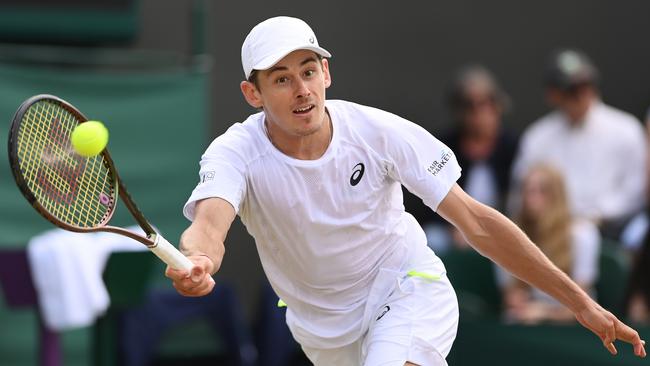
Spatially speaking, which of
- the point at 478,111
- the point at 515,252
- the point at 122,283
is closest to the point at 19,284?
the point at 122,283

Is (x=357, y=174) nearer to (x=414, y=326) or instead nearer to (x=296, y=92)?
(x=296, y=92)

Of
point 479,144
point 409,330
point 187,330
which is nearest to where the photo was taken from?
point 409,330

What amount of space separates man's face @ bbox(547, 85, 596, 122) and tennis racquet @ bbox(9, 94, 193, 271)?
15.1 feet

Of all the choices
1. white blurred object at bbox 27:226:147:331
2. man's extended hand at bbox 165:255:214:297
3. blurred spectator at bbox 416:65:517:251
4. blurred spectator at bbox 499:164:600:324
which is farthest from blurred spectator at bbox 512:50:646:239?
man's extended hand at bbox 165:255:214:297

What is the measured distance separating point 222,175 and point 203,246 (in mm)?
339

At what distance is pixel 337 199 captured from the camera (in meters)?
4.33

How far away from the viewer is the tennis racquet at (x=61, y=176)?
368 centimetres

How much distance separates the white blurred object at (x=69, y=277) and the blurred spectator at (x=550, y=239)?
2.28 meters

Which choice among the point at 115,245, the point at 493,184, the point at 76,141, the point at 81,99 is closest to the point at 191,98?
the point at 81,99

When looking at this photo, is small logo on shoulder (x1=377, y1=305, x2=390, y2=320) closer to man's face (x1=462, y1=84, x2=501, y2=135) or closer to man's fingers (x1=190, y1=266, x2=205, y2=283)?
man's fingers (x1=190, y1=266, x2=205, y2=283)

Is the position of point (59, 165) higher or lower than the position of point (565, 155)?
higher

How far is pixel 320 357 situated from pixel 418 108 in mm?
4808

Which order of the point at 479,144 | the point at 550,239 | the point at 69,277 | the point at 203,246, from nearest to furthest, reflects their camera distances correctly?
the point at 203,246 < the point at 69,277 < the point at 550,239 < the point at 479,144

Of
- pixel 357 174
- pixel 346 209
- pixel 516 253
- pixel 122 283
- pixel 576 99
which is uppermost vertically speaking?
pixel 357 174
